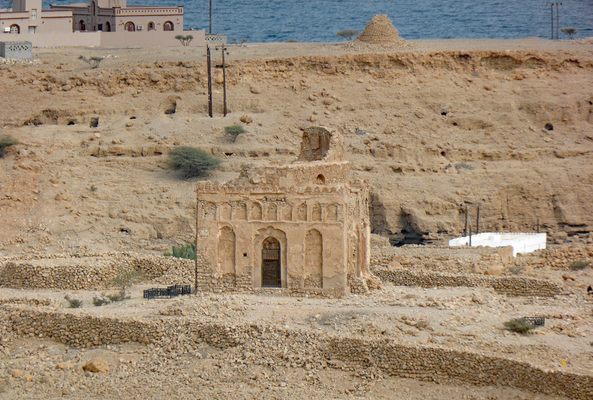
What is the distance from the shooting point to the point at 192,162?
52.9 m

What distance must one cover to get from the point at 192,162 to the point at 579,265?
40.1 feet

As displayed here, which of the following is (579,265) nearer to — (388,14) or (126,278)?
(126,278)

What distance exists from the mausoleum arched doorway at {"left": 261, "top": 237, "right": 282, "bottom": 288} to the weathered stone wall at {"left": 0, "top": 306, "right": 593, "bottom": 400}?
10.0 feet

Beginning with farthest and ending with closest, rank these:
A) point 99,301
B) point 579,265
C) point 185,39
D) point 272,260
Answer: point 185,39, point 579,265, point 99,301, point 272,260

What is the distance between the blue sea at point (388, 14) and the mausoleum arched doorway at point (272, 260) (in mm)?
66590

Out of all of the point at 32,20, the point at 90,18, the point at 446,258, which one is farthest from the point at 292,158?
the point at 90,18

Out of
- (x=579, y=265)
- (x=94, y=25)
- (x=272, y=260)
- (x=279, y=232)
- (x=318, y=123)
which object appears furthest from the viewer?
(x=94, y=25)

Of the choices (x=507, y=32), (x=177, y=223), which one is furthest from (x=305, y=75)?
(x=507, y=32)

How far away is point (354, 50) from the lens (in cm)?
6150

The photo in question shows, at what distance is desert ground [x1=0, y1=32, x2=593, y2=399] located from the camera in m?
33.8

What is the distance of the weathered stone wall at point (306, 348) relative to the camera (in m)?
32.4

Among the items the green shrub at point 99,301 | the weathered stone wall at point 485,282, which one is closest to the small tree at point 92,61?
the weathered stone wall at point 485,282

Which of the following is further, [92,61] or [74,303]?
[92,61]

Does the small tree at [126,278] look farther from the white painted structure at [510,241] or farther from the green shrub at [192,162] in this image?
Result: the green shrub at [192,162]
